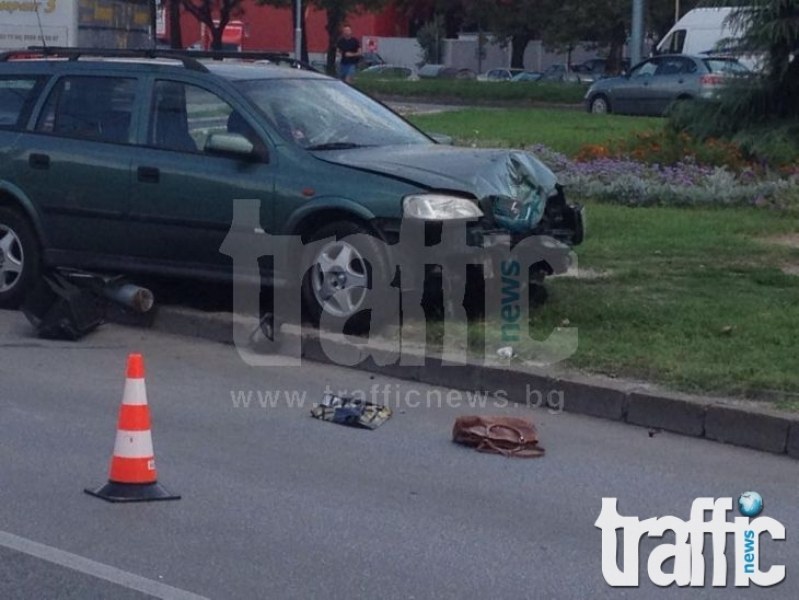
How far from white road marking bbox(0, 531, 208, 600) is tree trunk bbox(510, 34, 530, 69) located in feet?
208

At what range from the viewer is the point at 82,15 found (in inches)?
1015

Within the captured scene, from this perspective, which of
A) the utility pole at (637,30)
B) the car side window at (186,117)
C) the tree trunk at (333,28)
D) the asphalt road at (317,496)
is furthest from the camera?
the tree trunk at (333,28)

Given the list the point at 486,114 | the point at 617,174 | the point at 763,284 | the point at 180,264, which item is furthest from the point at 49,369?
the point at 486,114

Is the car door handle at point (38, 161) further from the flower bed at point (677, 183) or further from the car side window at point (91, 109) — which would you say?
the flower bed at point (677, 183)

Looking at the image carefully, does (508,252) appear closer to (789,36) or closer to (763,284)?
(763,284)

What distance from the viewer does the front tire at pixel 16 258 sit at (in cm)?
1095

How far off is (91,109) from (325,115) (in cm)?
168

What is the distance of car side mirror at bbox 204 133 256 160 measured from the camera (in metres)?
10.0

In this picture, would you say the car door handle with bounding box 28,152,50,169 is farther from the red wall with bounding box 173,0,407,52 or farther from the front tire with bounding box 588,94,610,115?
the red wall with bounding box 173,0,407,52

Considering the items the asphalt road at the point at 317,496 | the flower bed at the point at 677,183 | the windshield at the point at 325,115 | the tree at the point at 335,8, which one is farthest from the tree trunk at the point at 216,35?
the asphalt road at the point at 317,496

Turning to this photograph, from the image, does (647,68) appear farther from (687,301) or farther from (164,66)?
(164,66)

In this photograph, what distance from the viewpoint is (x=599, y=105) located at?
34.9 meters

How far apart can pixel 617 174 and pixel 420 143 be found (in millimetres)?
6209

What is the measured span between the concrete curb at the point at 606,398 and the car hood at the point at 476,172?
1.13 m
